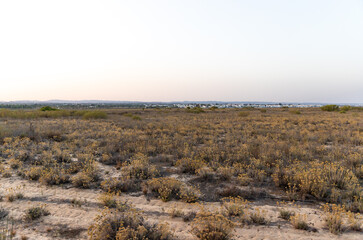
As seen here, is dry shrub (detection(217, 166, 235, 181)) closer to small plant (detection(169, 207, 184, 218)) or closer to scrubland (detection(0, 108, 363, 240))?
scrubland (detection(0, 108, 363, 240))

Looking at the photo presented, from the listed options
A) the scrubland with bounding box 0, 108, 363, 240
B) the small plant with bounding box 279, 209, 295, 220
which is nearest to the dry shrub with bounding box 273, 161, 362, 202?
the scrubland with bounding box 0, 108, 363, 240

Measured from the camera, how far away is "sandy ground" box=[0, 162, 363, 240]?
394cm

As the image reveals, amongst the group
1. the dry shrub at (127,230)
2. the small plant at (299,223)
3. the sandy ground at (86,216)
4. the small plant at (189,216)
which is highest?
the dry shrub at (127,230)

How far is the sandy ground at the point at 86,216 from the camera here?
3.94m

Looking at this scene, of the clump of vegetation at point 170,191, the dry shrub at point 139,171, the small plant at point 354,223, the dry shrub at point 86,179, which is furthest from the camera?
the dry shrub at point 139,171

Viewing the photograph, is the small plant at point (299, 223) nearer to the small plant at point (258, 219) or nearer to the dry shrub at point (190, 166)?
the small plant at point (258, 219)

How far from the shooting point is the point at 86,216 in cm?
459

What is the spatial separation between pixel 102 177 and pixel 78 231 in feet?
10.1

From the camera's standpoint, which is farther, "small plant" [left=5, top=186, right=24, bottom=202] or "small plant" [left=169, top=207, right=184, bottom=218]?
A: "small plant" [left=5, top=186, right=24, bottom=202]

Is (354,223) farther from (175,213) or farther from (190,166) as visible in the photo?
(190,166)

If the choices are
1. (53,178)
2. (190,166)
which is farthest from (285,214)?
(53,178)

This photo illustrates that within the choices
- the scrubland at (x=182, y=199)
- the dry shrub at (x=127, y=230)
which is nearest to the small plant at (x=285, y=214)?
the scrubland at (x=182, y=199)

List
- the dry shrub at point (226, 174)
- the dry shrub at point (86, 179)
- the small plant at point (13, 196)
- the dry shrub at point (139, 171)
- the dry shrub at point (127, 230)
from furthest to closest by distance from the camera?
the dry shrub at point (139, 171)
the dry shrub at point (226, 174)
the dry shrub at point (86, 179)
the small plant at point (13, 196)
the dry shrub at point (127, 230)

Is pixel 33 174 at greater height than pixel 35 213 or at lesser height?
greater
